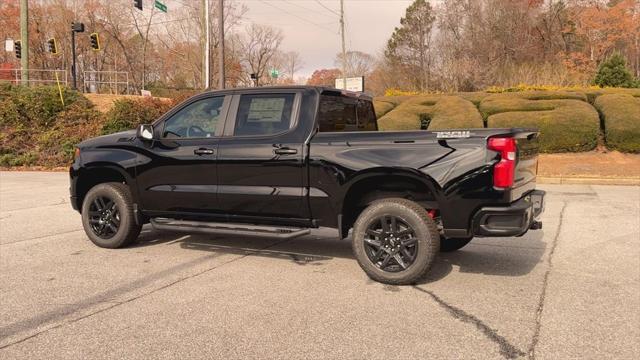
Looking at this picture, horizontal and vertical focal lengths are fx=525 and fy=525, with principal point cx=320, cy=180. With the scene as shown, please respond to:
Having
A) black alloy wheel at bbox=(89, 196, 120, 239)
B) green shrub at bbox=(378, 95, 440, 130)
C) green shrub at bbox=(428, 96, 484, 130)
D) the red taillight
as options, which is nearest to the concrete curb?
green shrub at bbox=(428, 96, 484, 130)

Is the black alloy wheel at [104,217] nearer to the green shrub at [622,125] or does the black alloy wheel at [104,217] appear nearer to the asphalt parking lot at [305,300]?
the asphalt parking lot at [305,300]

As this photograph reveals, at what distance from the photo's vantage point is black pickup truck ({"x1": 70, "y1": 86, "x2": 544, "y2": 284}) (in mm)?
4621

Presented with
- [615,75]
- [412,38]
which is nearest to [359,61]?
[412,38]

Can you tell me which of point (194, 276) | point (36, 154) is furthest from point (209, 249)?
point (36, 154)

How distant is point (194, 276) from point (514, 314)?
9.75 ft

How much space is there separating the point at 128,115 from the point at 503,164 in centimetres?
1847

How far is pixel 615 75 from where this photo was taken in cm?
2308

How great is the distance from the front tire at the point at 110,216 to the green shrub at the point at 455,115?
39.8 ft

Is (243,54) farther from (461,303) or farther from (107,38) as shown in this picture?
(461,303)

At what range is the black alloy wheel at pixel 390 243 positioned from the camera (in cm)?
486

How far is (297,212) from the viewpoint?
5328 millimetres

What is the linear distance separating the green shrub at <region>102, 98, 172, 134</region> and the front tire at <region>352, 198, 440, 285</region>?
16.9 meters

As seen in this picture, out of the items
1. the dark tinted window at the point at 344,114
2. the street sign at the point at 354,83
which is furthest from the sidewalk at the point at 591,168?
the street sign at the point at 354,83

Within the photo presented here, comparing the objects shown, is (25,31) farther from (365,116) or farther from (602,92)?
(602,92)
